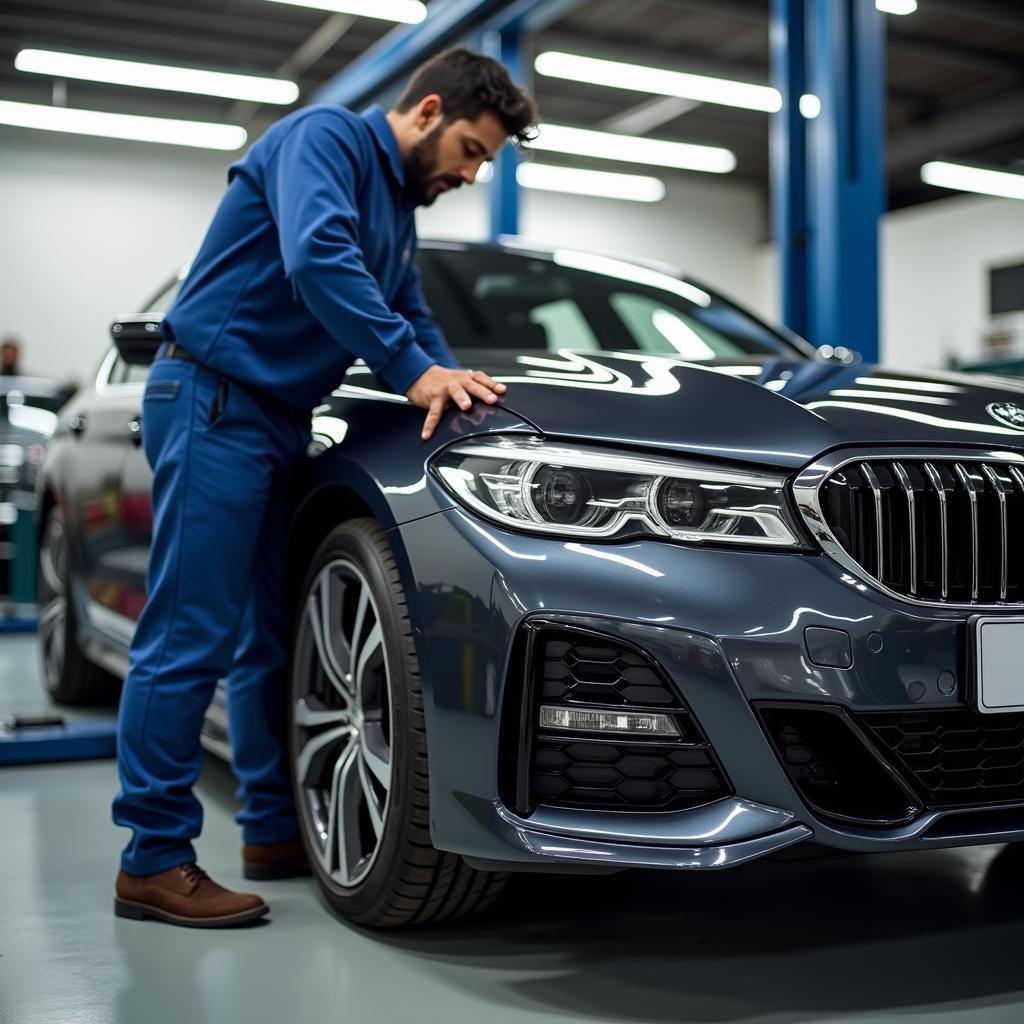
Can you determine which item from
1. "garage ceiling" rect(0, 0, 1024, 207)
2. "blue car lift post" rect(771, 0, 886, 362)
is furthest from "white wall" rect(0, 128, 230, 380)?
"blue car lift post" rect(771, 0, 886, 362)

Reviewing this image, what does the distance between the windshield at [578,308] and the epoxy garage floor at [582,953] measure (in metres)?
1.17

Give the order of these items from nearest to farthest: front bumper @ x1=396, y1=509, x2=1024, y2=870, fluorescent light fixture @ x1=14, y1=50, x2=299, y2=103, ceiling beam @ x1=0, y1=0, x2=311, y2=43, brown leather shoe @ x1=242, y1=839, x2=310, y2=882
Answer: front bumper @ x1=396, y1=509, x2=1024, y2=870 → brown leather shoe @ x1=242, y1=839, x2=310, y2=882 → fluorescent light fixture @ x1=14, y1=50, x2=299, y2=103 → ceiling beam @ x1=0, y1=0, x2=311, y2=43

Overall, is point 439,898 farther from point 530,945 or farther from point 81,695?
point 81,695

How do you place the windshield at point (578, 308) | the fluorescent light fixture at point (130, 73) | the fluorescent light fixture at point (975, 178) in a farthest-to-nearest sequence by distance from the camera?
the fluorescent light fixture at point (975, 178), the fluorescent light fixture at point (130, 73), the windshield at point (578, 308)

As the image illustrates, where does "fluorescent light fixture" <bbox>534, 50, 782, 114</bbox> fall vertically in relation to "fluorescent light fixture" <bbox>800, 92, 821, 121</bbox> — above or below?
above

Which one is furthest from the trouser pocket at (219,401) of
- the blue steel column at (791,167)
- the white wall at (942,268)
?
the white wall at (942,268)

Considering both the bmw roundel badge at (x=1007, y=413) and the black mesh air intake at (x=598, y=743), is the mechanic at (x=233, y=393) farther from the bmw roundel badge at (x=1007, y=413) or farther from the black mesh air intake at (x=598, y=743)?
the bmw roundel badge at (x=1007, y=413)

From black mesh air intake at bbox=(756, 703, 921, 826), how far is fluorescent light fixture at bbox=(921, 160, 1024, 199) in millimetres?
13417

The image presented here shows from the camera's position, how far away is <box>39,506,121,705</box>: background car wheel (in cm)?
407

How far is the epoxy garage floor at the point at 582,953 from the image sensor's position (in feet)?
5.88

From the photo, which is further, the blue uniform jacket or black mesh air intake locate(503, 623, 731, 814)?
the blue uniform jacket

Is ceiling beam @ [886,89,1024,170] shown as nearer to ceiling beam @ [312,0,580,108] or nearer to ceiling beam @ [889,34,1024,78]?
ceiling beam @ [889,34,1024,78]

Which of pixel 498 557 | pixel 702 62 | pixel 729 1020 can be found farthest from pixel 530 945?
pixel 702 62

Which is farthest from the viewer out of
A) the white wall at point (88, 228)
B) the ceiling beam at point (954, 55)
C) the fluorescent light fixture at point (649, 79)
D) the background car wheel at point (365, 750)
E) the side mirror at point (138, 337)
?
the white wall at point (88, 228)
